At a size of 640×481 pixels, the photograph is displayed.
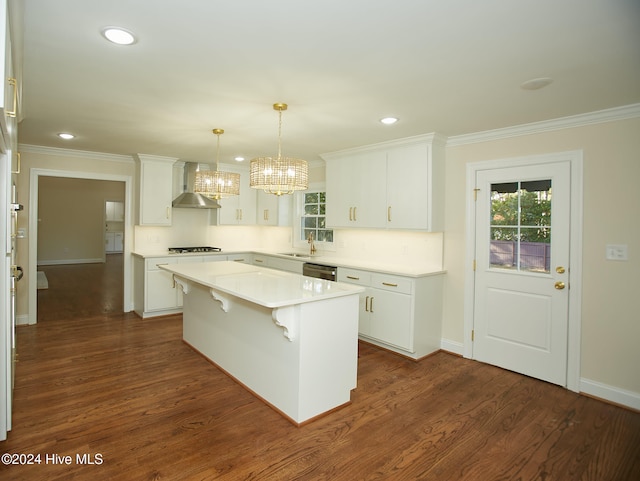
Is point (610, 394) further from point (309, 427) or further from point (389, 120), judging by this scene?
point (389, 120)

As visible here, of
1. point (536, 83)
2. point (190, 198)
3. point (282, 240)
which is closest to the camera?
point (536, 83)

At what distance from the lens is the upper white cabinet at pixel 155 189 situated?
5.16 m

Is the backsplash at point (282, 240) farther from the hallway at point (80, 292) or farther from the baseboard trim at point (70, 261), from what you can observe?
the baseboard trim at point (70, 261)

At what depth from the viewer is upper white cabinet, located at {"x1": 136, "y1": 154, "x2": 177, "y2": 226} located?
5.16 meters

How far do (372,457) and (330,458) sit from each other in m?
0.25

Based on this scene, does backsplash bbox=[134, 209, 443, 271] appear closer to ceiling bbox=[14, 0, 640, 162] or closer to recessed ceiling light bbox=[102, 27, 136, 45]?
ceiling bbox=[14, 0, 640, 162]

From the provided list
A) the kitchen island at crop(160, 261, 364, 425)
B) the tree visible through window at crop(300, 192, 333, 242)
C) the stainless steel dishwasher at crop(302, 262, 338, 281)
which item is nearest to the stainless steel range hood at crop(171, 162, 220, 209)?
the tree visible through window at crop(300, 192, 333, 242)

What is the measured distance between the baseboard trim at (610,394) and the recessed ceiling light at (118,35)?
4.06 metres

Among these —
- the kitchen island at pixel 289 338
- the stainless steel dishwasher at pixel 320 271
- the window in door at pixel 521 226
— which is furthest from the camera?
the stainless steel dishwasher at pixel 320 271

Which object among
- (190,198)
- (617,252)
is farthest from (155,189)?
(617,252)

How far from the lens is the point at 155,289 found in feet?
16.6

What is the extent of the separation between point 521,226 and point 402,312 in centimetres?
140

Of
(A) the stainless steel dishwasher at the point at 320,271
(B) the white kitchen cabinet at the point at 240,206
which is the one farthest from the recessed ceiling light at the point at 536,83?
(B) the white kitchen cabinet at the point at 240,206

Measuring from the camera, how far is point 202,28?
180cm
